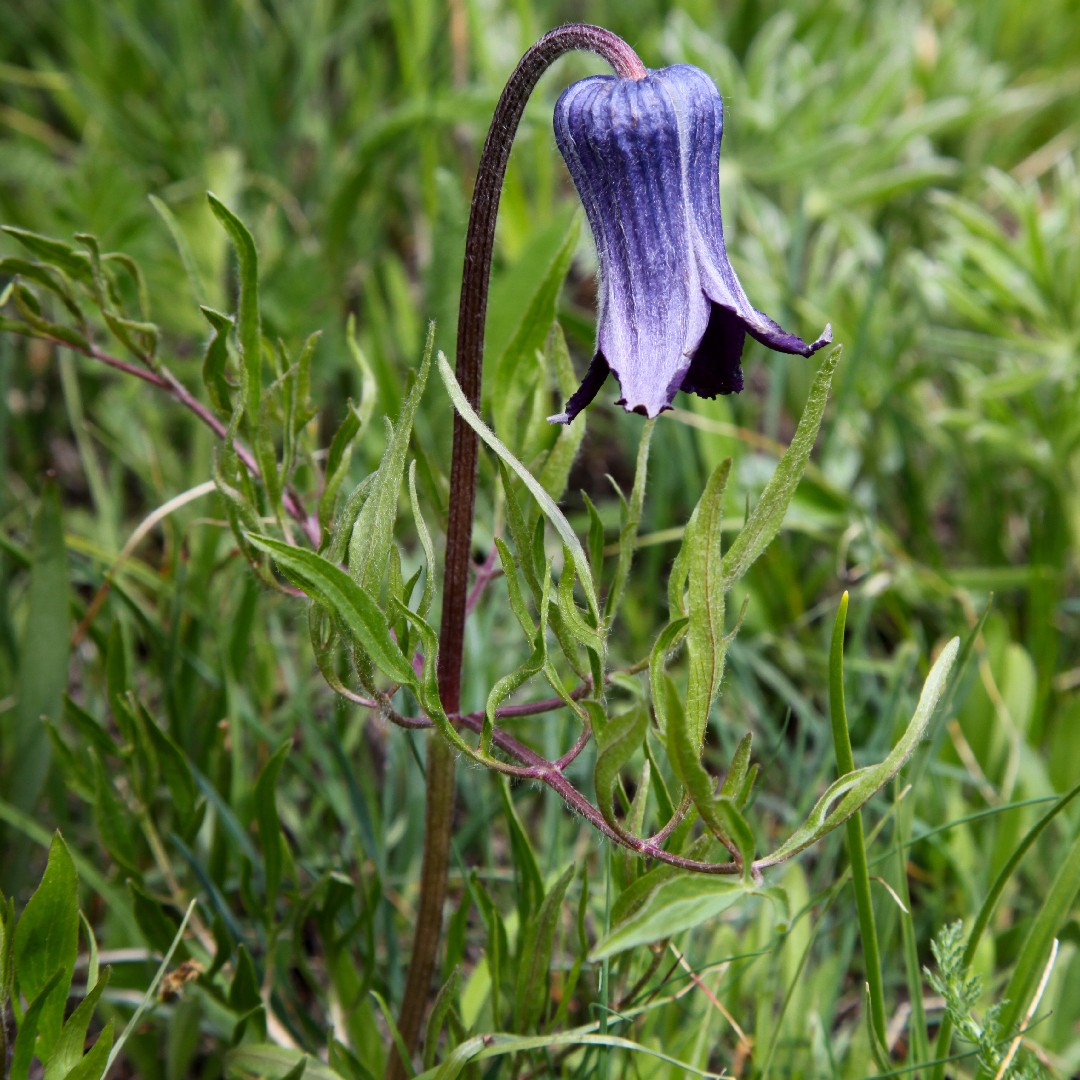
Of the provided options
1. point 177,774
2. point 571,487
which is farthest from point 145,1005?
point 571,487

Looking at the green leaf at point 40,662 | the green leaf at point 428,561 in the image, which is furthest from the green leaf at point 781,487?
the green leaf at point 40,662

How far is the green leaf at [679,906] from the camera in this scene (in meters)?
0.98

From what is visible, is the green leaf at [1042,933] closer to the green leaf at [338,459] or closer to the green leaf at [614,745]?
the green leaf at [614,745]

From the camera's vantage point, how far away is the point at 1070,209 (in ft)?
8.72

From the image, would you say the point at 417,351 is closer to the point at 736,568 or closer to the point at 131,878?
the point at 131,878

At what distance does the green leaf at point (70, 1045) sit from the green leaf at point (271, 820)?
1.06ft

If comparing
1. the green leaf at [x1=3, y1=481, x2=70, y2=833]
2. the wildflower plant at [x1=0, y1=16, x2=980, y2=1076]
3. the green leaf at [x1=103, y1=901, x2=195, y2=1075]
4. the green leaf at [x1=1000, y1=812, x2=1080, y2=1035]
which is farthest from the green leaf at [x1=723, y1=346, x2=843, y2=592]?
the green leaf at [x1=3, y1=481, x2=70, y2=833]

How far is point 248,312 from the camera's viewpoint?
134 centimetres

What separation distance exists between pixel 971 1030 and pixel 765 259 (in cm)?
217

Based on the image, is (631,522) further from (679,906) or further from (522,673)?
(679,906)

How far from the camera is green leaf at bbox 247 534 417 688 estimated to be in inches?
43.0

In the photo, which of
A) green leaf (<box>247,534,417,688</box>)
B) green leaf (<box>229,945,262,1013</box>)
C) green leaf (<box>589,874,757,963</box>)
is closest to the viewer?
green leaf (<box>589,874,757,963</box>)

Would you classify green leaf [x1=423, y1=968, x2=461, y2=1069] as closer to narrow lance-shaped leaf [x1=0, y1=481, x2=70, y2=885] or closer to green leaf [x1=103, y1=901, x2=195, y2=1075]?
green leaf [x1=103, y1=901, x2=195, y2=1075]

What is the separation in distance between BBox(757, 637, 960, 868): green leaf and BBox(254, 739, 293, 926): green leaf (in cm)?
65
